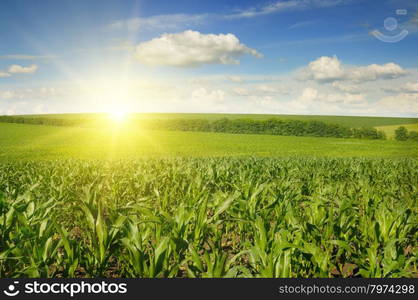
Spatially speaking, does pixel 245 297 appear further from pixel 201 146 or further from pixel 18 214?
pixel 201 146

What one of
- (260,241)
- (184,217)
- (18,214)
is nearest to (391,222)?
(260,241)

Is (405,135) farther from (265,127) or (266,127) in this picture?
(265,127)

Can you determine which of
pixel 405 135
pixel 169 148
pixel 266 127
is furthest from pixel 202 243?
pixel 266 127

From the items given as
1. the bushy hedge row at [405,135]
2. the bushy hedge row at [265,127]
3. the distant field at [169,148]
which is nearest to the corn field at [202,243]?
the distant field at [169,148]

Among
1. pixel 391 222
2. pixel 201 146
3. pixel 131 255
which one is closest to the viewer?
pixel 131 255

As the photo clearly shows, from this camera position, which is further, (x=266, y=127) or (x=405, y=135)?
(x=266, y=127)

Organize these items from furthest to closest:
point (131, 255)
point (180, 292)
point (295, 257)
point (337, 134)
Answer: point (337, 134)
point (295, 257)
point (131, 255)
point (180, 292)

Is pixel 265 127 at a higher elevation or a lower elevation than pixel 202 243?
higher

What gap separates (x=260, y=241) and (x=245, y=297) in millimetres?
1286

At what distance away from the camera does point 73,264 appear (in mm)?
3203

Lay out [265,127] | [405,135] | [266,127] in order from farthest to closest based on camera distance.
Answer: [265,127] → [266,127] → [405,135]

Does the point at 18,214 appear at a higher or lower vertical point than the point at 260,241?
higher

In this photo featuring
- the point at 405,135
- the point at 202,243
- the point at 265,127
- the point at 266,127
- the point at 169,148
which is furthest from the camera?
the point at 265,127

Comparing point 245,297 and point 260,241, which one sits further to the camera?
point 260,241
